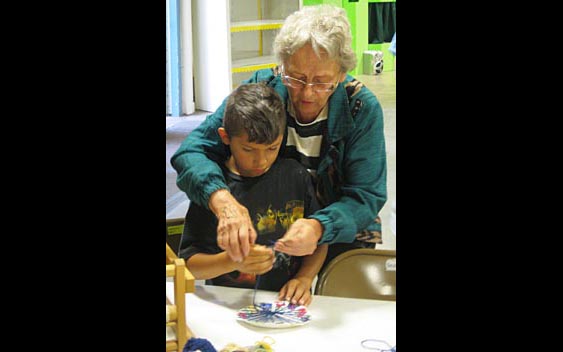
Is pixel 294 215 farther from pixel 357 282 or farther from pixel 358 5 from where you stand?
pixel 358 5

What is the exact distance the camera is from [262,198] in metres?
2.50

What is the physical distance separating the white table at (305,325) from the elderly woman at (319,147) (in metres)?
0.14

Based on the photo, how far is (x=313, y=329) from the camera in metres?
2.49

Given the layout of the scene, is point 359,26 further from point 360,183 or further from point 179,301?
point 179,301

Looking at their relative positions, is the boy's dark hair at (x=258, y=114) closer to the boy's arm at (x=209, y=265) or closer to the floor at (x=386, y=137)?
the floor at (x=386, y=137)

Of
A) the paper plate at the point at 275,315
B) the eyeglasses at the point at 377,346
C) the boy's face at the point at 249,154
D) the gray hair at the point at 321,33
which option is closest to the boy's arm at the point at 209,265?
the paper plate at the point at 275,315

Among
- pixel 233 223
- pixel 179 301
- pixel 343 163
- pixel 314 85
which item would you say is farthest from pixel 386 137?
pixel 179 301

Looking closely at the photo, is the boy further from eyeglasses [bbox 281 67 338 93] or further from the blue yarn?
the blue yarn

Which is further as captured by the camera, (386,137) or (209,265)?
(209,265)

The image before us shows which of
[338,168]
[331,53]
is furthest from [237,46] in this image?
[338,168]

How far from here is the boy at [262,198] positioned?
2477mm

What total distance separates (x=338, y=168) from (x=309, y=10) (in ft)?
1.41

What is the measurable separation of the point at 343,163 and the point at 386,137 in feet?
0.45

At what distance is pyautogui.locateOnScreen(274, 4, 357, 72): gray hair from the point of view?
7.91ft
